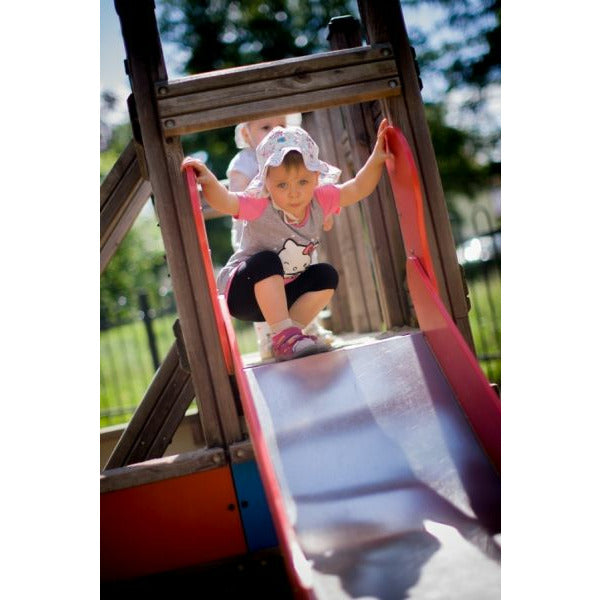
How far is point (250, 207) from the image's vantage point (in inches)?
108

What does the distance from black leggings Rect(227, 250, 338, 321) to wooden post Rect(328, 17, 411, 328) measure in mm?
415

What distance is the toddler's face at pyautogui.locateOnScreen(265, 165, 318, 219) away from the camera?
2.69 m

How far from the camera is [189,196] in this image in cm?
251

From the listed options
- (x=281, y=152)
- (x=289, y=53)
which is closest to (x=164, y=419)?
(x=281, y=152)

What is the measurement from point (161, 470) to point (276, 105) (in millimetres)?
1410

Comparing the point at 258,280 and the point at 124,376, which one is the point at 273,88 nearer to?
the point at 258,280

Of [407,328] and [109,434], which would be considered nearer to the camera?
[407,328]

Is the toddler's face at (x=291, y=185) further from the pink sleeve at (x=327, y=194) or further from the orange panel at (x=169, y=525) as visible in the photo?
the orange panel at (x=169, y=525)

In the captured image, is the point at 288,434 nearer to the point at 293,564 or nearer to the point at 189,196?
the point at 293,564

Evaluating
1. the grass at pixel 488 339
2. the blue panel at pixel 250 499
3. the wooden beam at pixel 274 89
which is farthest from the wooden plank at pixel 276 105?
the grass at pixel 488 339

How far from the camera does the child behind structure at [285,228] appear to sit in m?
2.65

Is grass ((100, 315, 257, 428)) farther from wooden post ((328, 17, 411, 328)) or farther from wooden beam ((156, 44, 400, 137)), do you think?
wooden beam ((156, 44, 400, 137))
